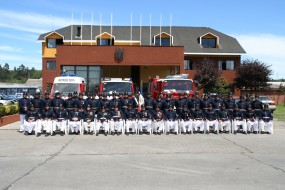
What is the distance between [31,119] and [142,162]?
7517 millimetres

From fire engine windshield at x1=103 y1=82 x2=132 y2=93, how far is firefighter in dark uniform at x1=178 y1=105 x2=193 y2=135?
4.41 m

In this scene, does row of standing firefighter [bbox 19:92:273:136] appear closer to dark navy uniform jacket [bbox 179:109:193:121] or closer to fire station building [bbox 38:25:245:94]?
dark navy uniform jacket [bbox 179:109:193:121]

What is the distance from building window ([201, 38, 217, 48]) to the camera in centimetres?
4719

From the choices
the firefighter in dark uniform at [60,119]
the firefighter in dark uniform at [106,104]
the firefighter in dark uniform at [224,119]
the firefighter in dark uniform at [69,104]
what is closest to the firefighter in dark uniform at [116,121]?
the firefighter in dark uniform at [106,104]

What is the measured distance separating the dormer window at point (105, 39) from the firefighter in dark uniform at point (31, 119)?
27568 millimetres

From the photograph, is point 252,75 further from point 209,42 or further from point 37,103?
point 37,103

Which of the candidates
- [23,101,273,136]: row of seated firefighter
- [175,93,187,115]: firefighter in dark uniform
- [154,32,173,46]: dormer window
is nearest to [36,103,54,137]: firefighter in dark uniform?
[23,101,273,136]: row of seated firefighter

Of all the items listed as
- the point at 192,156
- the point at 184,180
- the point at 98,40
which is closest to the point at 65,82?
the point at 192,156

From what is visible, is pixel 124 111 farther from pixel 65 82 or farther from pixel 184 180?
pixel 184 180

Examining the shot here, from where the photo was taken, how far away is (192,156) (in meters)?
11.2

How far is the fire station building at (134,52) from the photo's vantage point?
103 feet

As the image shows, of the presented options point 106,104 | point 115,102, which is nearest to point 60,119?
point 106,104

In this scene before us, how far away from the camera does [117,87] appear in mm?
21031

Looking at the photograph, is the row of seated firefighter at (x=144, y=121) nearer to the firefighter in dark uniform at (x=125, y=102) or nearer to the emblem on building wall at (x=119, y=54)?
the firefighter in dark uniform at (x=125, y=102)
